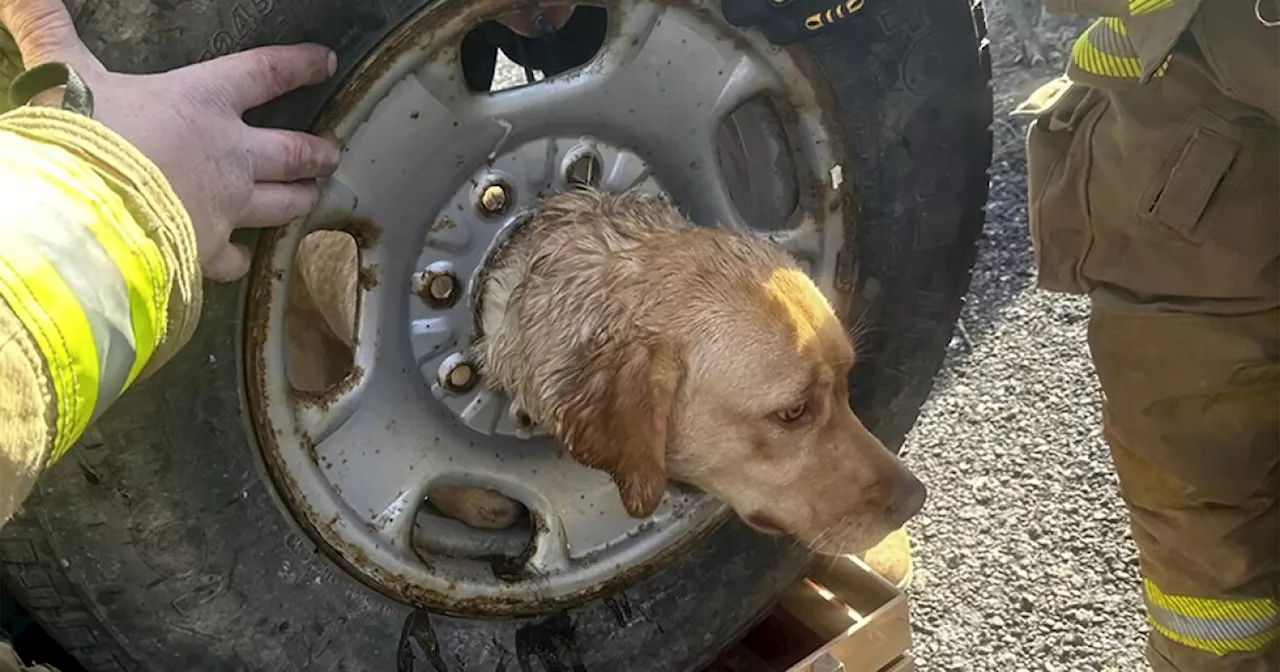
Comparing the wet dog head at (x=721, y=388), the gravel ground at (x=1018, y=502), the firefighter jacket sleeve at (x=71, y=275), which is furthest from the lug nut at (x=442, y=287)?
the gravel ground at (x=1018, y=502)

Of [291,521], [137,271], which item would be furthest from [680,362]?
[137,271]

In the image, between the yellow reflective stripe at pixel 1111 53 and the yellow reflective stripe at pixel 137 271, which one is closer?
the yellow reflective stripe at pixel 137 271

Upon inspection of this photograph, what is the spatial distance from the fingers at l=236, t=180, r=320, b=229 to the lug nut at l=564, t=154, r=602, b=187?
1.79 ft

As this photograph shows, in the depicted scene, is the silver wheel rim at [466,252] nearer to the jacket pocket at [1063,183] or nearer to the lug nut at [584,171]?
the lug nut at [584,171]

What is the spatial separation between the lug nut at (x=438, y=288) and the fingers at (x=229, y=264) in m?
0.39

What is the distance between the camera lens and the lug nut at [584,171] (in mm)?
2244

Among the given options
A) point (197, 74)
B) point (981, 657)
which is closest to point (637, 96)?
point (197, 74)

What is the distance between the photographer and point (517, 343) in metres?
2.29

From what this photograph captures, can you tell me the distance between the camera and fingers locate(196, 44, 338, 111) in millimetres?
1699

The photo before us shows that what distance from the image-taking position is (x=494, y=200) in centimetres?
218

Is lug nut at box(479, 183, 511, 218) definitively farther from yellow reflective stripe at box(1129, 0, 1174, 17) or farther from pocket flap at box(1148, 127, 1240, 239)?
pocket flap at box(1148, 127, 1240, 239)

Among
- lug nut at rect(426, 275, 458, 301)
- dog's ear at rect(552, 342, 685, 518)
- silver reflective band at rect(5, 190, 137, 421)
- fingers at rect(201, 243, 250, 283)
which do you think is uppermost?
silver reflective band at rect(5, 190, 137, 421)

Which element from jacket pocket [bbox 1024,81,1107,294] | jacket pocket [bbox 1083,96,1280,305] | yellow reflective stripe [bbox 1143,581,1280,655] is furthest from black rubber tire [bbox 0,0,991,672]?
yellow reflective stripe [bbox 1143,581,1280,655]

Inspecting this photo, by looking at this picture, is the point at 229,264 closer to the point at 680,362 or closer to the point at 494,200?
the point at 494,200
